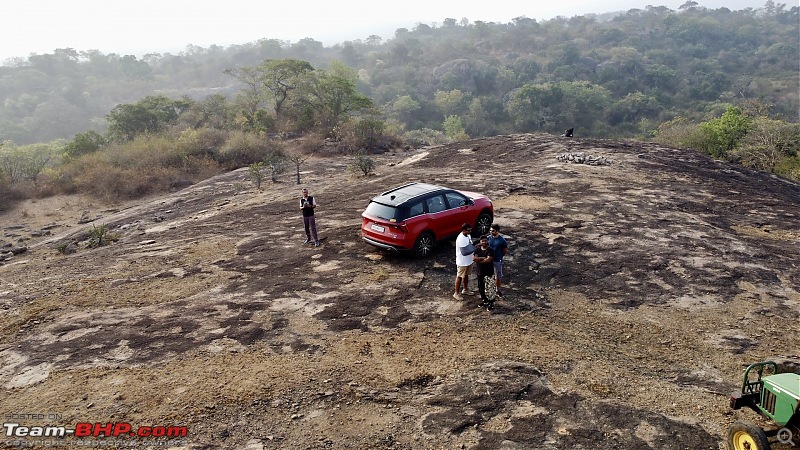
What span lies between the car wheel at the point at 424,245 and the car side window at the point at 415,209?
457mm

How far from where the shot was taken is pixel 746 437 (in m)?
4.55

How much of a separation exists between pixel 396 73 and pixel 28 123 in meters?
63.7

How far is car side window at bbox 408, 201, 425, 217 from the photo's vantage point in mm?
9523

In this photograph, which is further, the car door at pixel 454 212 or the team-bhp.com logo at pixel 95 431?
the car door at pixel 454 212

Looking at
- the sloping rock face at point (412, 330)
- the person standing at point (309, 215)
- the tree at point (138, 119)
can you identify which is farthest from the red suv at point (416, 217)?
the tree at point (138, 119)

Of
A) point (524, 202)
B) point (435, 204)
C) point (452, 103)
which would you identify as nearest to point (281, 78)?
point (524, 202)

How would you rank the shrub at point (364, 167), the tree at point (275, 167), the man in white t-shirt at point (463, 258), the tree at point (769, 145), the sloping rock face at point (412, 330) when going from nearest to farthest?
the sloping rock face at point (412, 330) < the man in white t-shirt at point (463, 258) < the shrub at point (364, 167) < the tree at point (275, 167) < the tree at point (769, 145)

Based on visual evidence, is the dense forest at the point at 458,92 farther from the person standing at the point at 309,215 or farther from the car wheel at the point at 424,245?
the car wheel at the point at 424,245

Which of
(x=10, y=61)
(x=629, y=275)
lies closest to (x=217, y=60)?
(x=10, y=61)

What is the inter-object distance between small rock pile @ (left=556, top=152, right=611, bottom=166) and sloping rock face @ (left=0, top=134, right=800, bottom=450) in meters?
4.44

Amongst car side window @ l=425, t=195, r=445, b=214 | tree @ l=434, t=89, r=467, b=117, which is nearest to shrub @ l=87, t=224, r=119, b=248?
car side window @ l=425, t=195, r=445, b=214

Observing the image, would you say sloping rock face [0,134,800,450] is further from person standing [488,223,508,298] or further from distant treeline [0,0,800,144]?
distant treeline [0,0,800,144]

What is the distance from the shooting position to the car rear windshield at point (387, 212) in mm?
9445

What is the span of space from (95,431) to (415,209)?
633 centimetres
